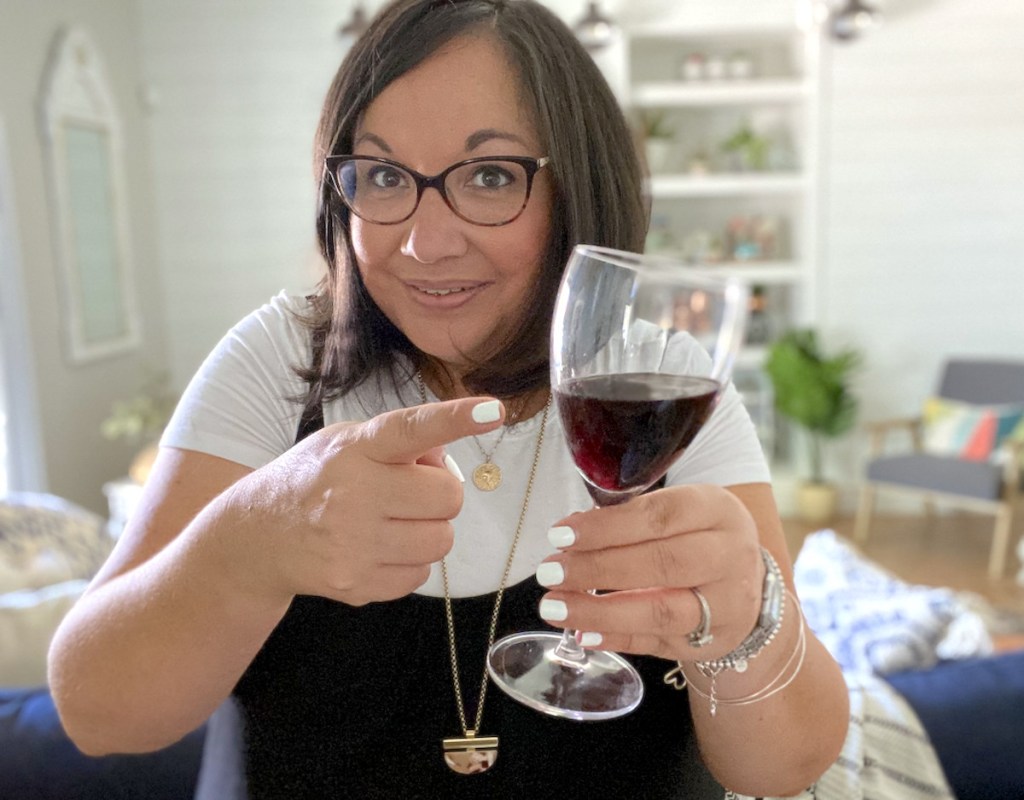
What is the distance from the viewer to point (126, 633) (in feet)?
2.89

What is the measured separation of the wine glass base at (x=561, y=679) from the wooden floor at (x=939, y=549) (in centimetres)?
347

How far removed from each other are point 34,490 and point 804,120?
14.7ft

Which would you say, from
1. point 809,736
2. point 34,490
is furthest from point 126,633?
point 34,490

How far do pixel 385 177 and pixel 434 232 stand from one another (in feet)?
0.30

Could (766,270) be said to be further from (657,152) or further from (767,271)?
(657,152)

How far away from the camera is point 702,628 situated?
2.43 ft

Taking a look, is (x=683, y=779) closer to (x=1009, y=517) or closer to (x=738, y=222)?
(x=1009, y=517)

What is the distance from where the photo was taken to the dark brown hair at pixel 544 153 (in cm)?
97

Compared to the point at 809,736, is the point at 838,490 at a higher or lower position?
lower

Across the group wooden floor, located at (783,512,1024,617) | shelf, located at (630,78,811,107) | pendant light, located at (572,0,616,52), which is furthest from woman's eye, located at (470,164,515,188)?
shelf, located at (630,78,811,107)

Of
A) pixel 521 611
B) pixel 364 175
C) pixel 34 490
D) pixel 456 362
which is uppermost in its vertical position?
pixel 364 175

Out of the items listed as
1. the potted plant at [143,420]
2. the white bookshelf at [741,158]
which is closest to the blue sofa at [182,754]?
the potted plant at [143,420]

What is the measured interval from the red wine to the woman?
0.47 ft

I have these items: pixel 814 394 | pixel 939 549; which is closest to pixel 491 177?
pixel 814 394
